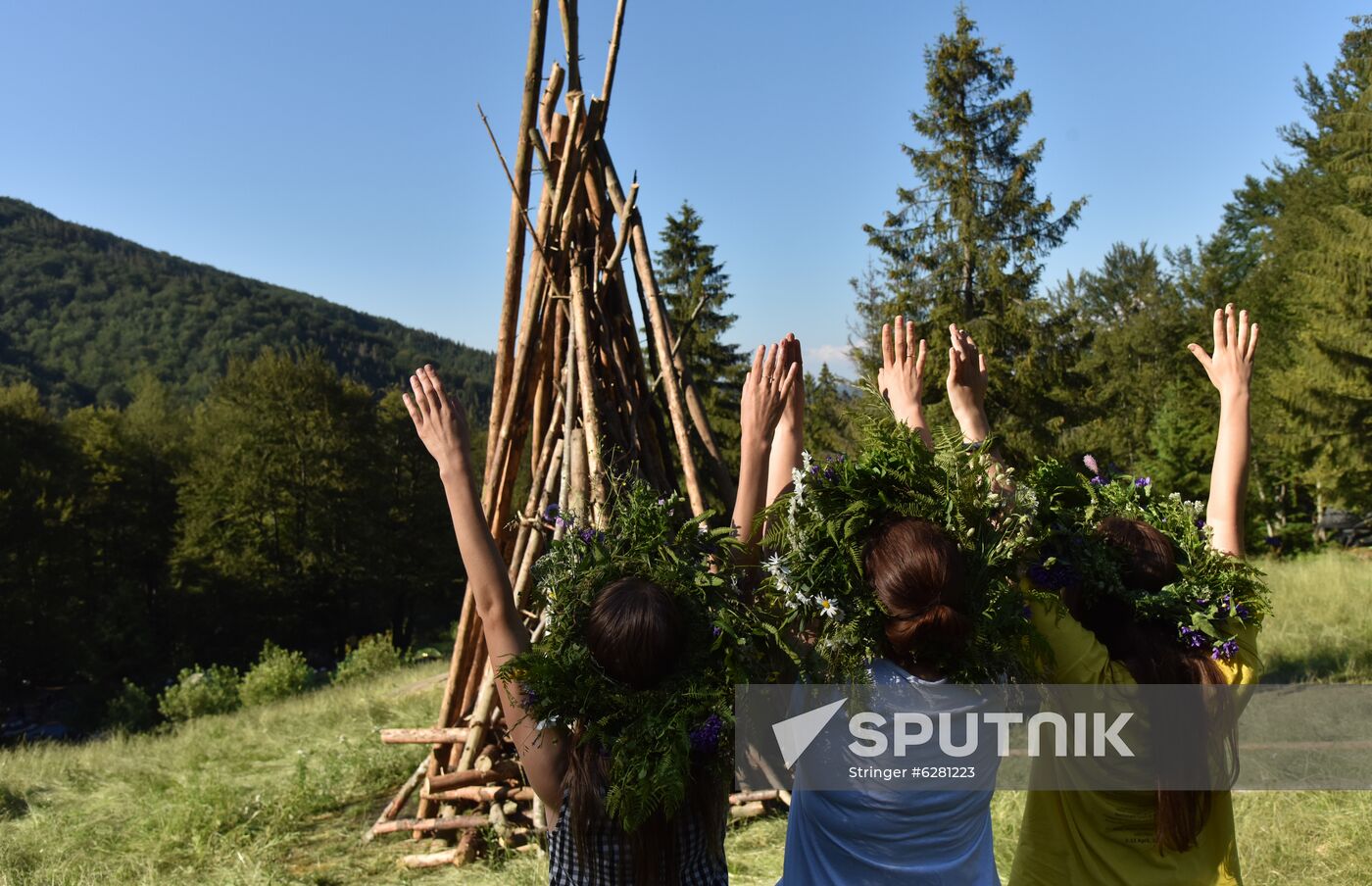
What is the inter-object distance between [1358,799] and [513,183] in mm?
5299

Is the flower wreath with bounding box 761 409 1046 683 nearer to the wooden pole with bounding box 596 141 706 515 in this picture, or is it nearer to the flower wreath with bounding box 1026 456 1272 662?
the flower wreath with bounding box 1026 456 1272 662

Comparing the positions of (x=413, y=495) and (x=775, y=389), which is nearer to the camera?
(x=775, y=389)

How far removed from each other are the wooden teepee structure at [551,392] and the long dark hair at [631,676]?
2587mm

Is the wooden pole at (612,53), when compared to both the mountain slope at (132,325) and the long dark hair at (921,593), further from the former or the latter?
the mountain slope at (132,325)

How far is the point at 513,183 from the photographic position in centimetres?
457

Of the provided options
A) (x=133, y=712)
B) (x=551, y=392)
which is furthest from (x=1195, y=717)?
(x=133, y=712)

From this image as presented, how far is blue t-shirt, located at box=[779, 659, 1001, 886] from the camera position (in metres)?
1.68

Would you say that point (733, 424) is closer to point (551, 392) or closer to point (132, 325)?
point (551, 392)

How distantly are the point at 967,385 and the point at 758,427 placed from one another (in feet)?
2.11

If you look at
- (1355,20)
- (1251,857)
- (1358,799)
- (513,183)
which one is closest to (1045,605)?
(1251,857)

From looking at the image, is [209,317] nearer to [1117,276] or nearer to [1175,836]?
[1117,276]

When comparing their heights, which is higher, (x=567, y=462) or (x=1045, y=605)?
(x=567, y=462)

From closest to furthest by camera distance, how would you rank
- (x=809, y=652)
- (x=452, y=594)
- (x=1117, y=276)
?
1. (x=809, y=652)
2. (x=452, y=594)
3. (x=1117, y=276)

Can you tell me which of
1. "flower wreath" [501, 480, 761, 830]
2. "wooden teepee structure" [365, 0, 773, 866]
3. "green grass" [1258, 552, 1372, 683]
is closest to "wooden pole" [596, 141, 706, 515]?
"wooden teepee structure" [365, 0, 773, 866]
